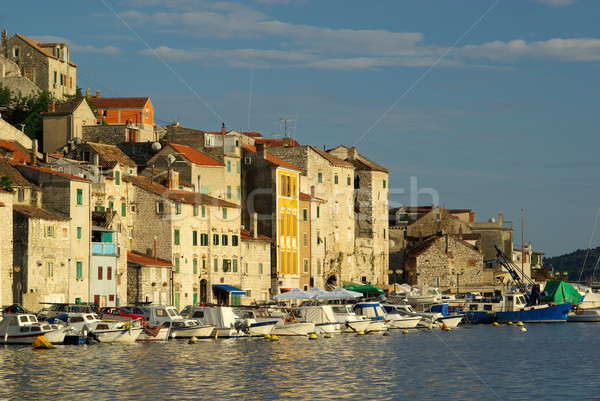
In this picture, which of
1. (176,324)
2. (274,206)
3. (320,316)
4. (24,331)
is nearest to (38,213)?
(176,324)

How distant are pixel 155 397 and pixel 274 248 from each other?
64861 millimetres

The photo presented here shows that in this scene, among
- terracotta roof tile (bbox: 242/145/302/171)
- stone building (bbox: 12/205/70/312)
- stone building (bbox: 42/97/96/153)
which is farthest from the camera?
stone building (bbox: 42/97/96/153)

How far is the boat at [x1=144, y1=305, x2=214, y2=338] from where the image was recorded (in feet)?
224

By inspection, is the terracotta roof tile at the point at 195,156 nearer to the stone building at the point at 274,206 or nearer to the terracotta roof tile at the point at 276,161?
the stone building at the point at 274,206

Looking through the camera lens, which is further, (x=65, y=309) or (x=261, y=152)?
(x=261, y=152)

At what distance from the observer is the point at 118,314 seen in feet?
231

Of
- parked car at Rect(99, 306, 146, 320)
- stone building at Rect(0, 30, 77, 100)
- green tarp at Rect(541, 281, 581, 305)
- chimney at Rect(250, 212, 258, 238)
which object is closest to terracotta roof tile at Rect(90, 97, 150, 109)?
stone building at Rect(0, 30, 77, 100)

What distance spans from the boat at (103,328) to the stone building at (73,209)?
13.7 meters

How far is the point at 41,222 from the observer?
75.0m

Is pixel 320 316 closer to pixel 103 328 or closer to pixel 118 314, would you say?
pixel 118 314

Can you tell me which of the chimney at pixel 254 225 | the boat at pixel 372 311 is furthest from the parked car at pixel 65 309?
the chimney at pixel 254 225

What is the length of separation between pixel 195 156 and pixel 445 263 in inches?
1702

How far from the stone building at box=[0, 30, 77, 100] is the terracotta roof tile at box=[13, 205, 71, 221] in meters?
62.9

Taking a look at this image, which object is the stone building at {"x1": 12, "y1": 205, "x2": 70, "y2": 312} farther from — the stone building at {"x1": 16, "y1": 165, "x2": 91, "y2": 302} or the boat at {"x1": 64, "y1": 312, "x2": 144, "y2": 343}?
the boat at {"x1": 64, "y1": 312, "x2": 144, "y2": 343}
